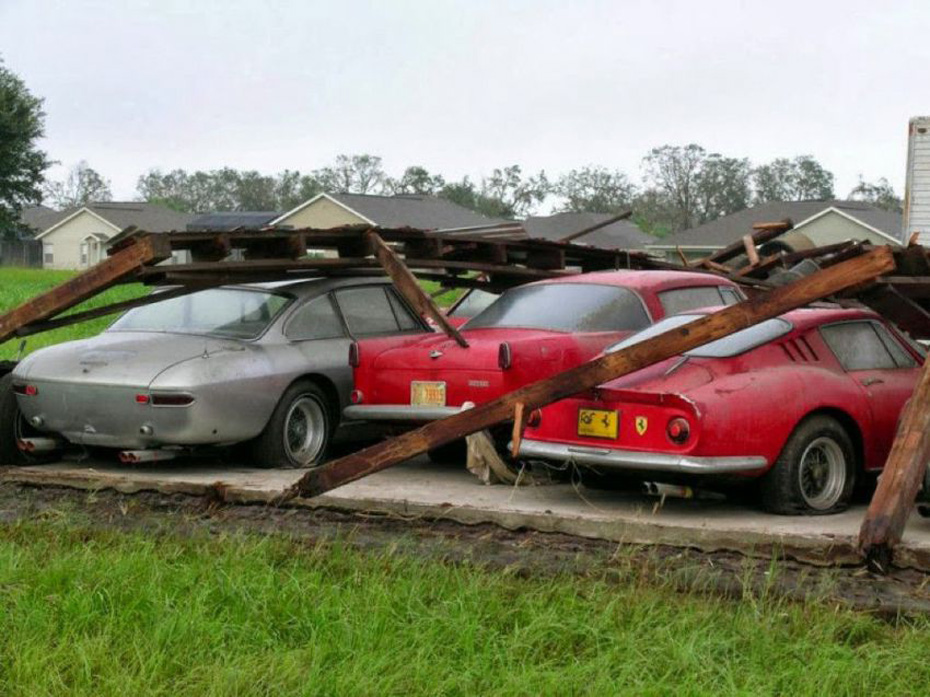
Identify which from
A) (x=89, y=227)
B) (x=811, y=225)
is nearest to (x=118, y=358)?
(x=811, y=225)

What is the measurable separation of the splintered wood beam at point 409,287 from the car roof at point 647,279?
92cm

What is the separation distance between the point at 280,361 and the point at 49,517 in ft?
8.29

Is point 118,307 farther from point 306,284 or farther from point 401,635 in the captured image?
point 401,635

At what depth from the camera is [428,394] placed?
9609mm

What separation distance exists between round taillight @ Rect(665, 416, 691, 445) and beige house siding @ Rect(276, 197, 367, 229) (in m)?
63.4

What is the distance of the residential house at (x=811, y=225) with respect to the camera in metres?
62.2

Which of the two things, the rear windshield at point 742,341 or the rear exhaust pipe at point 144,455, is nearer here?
the rear windshield at point 742,341

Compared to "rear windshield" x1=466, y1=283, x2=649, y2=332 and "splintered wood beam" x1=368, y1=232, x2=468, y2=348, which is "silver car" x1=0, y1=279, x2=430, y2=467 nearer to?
"splintered wood beam" x1=368, y1=232, x2=468, y2=348

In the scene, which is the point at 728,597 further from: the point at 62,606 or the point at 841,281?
the point at 62,606

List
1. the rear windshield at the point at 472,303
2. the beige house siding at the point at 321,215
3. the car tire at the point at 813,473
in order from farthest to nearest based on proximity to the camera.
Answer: the beige house siding at the point at 321,215 < the rear windshield at the point at 472,303 < the car tire at the point at 813,473

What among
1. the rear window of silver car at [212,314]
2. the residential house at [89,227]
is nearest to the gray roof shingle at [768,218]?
the residential house at [89,227]

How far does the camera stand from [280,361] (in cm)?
999

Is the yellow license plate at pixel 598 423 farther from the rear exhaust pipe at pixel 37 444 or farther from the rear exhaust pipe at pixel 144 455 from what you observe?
the rear exhaust pipe at pixel 37 444

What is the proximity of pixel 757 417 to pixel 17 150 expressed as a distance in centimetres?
5410
